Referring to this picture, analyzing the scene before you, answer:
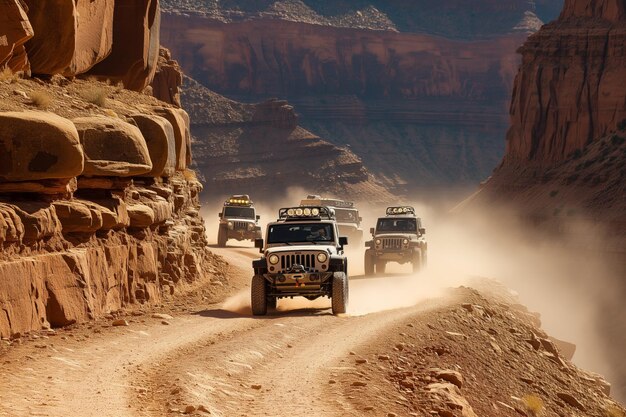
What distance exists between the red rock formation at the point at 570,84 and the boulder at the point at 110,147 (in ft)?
242

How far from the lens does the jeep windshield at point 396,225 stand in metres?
42.2

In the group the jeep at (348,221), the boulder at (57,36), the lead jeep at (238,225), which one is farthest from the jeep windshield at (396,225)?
the boulder at (57,36)

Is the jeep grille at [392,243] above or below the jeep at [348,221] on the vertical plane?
below

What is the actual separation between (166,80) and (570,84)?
172 feet

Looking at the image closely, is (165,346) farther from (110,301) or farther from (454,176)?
(454,176)

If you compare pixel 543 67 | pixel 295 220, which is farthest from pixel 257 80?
pixel 295 220

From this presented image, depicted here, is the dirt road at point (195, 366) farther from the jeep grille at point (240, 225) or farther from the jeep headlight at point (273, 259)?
the jeep grille at point (240, 225)

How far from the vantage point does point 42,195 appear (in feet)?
70.8

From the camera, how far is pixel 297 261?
83.7 feet

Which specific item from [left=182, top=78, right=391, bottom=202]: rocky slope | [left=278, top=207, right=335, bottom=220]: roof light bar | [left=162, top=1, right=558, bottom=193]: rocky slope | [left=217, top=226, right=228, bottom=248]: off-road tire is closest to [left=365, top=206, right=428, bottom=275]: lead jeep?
[left=278, top=207, right=335, bottom=220]: roof light bar

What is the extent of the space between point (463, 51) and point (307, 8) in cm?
2332

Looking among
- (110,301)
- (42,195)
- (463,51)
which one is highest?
(463,51)

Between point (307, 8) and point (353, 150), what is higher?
point (307, 8)

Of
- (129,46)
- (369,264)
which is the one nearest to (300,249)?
(129,46)
